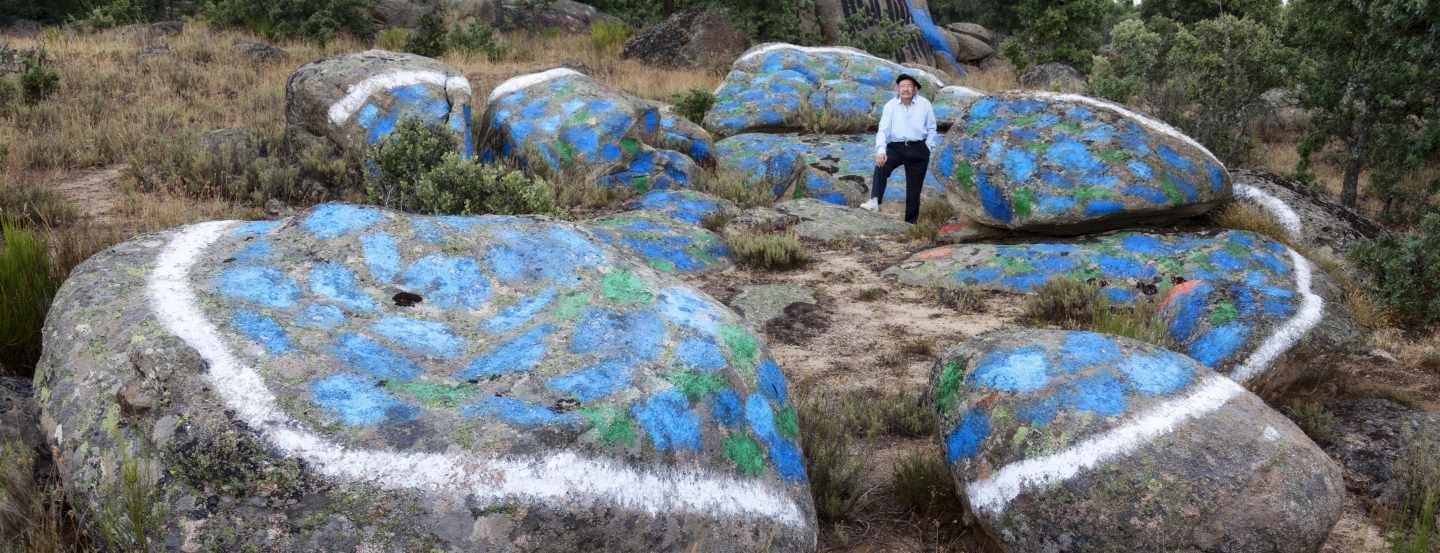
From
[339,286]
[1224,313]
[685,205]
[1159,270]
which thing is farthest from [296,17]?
[1224,313]

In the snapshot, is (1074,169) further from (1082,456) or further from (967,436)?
(1082,456)

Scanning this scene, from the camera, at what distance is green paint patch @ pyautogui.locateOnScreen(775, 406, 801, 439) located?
125 inches

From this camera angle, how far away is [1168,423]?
3199mm

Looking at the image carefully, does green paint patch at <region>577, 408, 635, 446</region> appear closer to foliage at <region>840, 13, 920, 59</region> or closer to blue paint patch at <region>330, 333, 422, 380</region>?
blue paint patch at <region>330, 333, 422, 380</region>

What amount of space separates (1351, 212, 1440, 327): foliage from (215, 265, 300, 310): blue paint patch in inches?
289

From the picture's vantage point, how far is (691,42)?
690 inches

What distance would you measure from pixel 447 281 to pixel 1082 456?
89.9 inches

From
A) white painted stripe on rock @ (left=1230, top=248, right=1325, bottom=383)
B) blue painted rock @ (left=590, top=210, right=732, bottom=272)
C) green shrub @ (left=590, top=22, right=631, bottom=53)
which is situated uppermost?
white painted stripe on rock @ (left=1230, top=248, right=1325, bottom=383)

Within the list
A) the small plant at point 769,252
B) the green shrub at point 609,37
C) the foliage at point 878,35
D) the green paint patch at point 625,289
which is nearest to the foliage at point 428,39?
the green shrub at point 609,37

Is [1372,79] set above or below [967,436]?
above

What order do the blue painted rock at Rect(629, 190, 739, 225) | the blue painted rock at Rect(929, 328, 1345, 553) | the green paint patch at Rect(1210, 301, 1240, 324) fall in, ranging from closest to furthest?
the blue painted rock at Rect(929, 328, 1345, 553) → the green paint patch at Rect(1210, 301, 1240, 324) → the blue painted rock at Rect(629, 190, 739, 225)

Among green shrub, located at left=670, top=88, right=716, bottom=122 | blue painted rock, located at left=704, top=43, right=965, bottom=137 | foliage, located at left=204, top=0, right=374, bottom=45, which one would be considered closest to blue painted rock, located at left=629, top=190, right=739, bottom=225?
blue painted rock, located at left=704, top=43, right=965, bottom=137

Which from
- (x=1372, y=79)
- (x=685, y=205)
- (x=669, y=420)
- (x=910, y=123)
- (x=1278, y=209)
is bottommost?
(x=685, y=205)

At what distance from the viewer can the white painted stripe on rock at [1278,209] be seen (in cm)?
784
